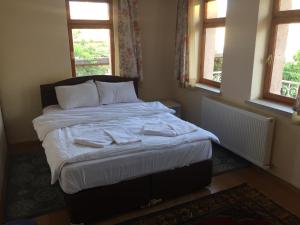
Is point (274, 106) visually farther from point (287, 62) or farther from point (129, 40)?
point (129, 40)

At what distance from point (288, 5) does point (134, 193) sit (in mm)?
2391

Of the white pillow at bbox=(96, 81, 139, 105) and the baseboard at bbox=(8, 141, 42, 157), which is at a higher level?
the white pillow at bbox=(96, 81, 139, 105)

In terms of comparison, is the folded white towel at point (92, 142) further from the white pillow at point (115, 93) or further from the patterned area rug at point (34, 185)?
the white pillow at point (115, 93)

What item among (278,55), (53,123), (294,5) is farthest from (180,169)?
(294,5)

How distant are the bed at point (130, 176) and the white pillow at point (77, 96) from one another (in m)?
0.87

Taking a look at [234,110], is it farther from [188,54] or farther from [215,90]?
[188,54]

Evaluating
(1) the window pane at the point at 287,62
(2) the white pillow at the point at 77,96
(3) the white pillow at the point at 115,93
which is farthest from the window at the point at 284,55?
(2) the white pillow at the point at 77,96

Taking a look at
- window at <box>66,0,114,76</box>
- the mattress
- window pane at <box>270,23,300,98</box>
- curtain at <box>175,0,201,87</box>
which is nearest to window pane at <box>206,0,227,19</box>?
curtain at <box>175,0,201,87</box>

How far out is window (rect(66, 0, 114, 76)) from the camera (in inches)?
146

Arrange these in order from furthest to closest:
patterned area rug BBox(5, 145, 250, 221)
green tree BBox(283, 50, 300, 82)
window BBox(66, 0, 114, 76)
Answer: window BBox(66, 0, 114, 76) → green tree BBox(283, 50, 300, 82) → patterned area rug BBox(5, 145, 250, 221)

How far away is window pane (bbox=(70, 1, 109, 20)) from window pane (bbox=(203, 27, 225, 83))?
1.53 meters

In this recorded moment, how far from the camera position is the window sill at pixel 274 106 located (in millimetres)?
2560

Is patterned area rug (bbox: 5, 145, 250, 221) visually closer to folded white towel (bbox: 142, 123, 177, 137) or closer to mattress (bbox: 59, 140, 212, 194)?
mattress (bbox: 59, 140, 212, 194)

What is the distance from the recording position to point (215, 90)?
3533 millimetres
